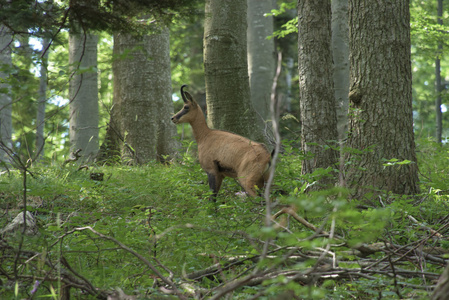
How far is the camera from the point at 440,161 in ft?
26.1

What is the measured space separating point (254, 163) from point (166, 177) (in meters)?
1.83

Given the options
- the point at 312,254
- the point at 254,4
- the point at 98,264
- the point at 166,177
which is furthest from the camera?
the point at 254,4

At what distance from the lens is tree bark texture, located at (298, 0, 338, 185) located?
20.5ft

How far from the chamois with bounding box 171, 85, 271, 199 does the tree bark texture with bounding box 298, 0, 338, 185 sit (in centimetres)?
77

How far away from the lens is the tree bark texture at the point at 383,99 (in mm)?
A: 5078

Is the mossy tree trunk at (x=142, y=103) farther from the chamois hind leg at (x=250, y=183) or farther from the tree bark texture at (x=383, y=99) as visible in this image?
the tree bark texture at (x=383, y=99)

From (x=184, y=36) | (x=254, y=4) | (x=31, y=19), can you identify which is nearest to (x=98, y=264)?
(x=31, y=19)

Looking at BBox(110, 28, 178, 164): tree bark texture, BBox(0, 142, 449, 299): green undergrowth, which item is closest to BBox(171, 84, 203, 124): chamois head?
BBox(0, 142, 449, 299): green undergrowth

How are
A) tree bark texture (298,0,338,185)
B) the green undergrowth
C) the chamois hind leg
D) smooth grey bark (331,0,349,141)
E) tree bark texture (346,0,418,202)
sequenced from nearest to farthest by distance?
the green undergrowth → tree bark texture (346,0,418,202) → the chamois hind leg → tree bark texture (298,0,338,185) → smooth grey bark (331,0,349,141)

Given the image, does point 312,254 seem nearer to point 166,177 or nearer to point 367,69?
point 367,69

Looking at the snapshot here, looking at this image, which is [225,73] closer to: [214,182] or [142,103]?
[214,182]

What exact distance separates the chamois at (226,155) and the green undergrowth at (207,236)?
0.75ft

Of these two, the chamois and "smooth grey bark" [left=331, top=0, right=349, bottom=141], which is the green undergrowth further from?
"smooth grey bark" [left=331, top=0, right=349, bottom=141]

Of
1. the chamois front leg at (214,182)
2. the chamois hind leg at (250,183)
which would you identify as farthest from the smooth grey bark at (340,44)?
the chamois hind leg at (250,183)
